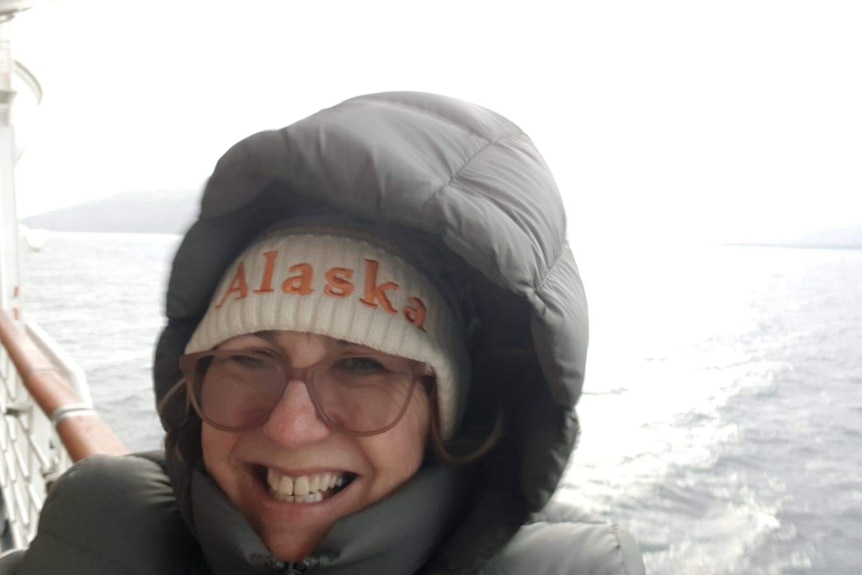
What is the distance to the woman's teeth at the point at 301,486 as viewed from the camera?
2.41 ft

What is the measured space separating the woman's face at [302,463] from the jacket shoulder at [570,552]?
0.43 feet

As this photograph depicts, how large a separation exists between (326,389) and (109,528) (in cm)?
32

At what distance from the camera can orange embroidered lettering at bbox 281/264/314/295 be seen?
73cm

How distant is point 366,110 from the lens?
2.31ft

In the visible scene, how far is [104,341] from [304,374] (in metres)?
11.8

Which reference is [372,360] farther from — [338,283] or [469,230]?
[469,230]

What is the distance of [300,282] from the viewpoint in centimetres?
73

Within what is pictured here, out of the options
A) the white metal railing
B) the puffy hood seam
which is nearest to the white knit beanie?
the puffy hood seam

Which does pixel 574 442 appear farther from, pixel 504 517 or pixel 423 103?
pixel 423 103

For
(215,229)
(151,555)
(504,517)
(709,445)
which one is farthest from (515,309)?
(709,445)

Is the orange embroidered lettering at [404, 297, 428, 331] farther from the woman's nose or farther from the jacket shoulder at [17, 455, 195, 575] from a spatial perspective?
the jacket shoulder at [17, 455, 195, 575]

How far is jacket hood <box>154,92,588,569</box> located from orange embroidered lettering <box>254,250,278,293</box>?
6 centimetres

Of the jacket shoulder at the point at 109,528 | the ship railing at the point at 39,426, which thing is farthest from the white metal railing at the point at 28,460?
the jacket shoulder at the point at 109,528

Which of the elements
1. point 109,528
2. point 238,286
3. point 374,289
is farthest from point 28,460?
point 374,289
